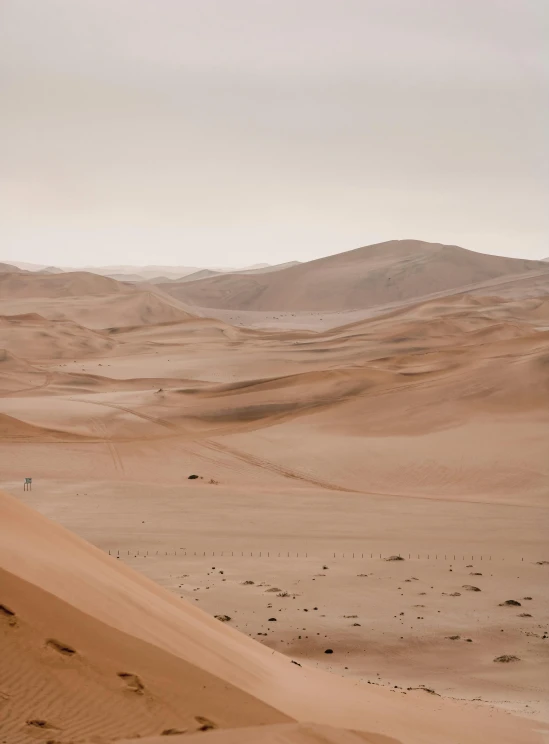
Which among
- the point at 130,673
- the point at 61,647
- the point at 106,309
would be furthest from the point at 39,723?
the point at 106,309

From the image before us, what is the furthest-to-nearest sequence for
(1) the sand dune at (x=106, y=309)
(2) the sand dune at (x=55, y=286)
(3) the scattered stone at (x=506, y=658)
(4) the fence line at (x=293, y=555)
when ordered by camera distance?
→ 1. (2) the sand dune at (x=55, y=286)
2. (1) the sand dune at (x=106, y=309)
3. (4) the fence line at (x=293, y=555)
4. (3) the scattered stone at (x=506, y=658)

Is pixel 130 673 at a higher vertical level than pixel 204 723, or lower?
higher

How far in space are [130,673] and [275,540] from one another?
449 inches

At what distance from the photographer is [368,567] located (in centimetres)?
1570

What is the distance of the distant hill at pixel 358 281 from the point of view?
9406cm

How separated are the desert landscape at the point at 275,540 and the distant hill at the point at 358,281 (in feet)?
130

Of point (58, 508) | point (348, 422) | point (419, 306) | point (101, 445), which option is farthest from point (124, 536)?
point (419, 306)

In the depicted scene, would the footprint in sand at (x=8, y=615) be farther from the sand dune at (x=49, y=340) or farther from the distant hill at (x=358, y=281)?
the distant hill at (x=358, y=281)

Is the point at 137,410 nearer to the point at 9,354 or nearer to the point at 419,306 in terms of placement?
the point at 9,354

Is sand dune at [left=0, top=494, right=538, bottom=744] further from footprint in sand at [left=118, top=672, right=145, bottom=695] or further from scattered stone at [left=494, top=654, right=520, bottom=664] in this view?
scattered stone at [left=494, top=654, right=520, bottom=664]

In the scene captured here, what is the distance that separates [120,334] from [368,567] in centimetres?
4655

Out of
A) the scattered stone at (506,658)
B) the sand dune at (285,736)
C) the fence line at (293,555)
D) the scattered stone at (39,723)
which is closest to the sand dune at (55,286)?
the fence line at (293,555)

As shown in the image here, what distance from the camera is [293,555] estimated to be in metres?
16.5

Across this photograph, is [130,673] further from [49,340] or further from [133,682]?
[49,340]
